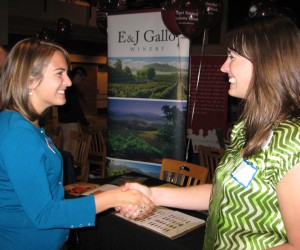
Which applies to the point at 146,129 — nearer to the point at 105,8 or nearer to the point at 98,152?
the point at 98,152

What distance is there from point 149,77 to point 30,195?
2.64m

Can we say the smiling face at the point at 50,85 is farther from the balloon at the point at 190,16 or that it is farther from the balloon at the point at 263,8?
the balloon at the point at 263,8

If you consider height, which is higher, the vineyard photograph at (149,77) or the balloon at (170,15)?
the balloon at (170,15)

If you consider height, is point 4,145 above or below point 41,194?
above

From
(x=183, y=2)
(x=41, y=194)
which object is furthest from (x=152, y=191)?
(x=183, y=2)

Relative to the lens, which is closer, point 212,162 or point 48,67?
point 48,67

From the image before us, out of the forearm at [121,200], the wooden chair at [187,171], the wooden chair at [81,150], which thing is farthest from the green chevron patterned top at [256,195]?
the wooden chair at [81,150]

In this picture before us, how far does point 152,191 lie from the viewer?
171 centimetres

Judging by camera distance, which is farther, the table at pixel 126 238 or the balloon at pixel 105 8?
the balloon at pixel 105 8

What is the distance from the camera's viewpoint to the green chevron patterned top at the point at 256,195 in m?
1.00

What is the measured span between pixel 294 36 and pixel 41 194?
1037 millimetres

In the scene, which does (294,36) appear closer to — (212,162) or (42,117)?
(42,117)

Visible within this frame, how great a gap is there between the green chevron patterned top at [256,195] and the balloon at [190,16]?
2.28 meters

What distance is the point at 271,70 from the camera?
1.07m
